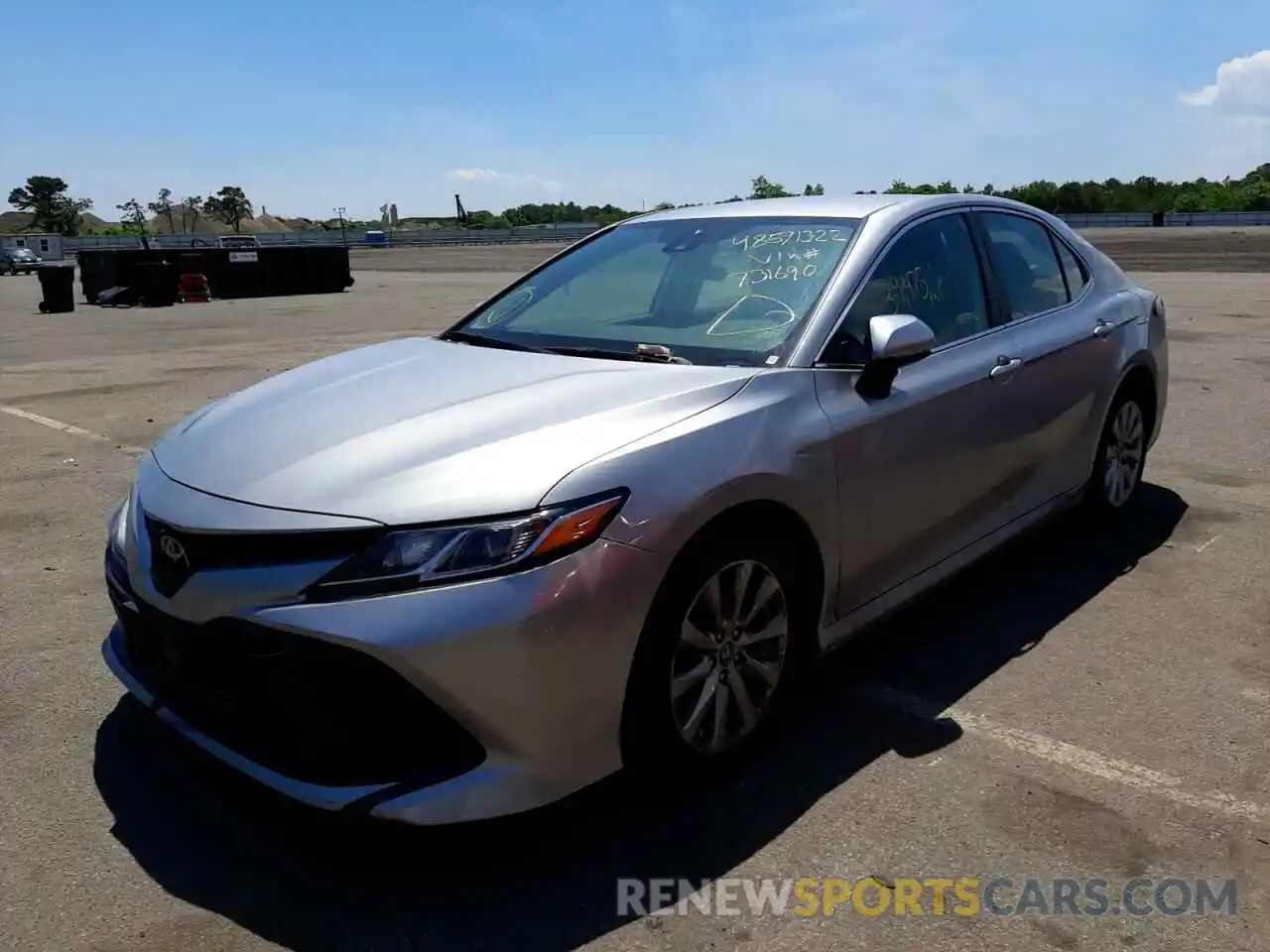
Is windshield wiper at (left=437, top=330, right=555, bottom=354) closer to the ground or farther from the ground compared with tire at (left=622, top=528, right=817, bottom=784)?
farther from the ground

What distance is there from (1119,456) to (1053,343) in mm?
1077

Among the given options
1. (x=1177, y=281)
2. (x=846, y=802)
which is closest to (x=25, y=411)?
(x=846, y=802)

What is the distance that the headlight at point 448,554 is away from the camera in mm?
2418

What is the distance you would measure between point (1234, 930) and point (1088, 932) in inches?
12.8

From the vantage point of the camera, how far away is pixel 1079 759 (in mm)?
3201

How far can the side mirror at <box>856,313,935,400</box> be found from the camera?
3285 millimetres

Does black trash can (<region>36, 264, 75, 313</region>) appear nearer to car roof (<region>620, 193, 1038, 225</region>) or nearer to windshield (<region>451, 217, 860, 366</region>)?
windshield (<region>451, 217, 860, 366</region>)

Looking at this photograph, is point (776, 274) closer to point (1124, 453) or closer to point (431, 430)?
point (431, 430)

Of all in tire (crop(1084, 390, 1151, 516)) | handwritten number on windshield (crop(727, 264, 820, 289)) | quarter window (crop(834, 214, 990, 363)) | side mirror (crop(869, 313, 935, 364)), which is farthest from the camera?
tire (crop(1084, 390, 1151, 516))

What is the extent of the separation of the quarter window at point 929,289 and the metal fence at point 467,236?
6226cm

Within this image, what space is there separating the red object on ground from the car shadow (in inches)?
873

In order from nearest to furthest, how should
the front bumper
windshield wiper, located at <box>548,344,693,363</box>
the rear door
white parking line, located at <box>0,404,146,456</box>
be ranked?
the front bumper, windshield wiper, located at <box>548,344,693,363</box>, the rear door, white parking line, located at <box>0,404,146,456</box>

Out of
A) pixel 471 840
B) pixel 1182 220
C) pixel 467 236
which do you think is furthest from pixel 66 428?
pixel 467 236

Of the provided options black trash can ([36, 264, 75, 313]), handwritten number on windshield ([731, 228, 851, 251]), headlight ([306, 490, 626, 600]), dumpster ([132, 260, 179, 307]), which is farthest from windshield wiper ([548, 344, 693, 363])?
dumpster ([132, 260, 179, 307])
